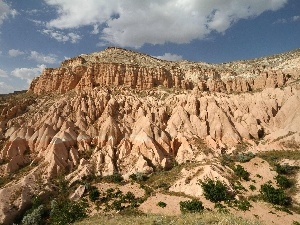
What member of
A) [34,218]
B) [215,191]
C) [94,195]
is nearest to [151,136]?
[94,195]

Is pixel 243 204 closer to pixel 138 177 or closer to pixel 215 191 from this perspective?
pixel 215 191

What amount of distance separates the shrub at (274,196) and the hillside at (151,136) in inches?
6.3

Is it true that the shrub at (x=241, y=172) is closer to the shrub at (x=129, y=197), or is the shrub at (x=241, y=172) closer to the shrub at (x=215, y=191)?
the shrub at (x=215, y=191)

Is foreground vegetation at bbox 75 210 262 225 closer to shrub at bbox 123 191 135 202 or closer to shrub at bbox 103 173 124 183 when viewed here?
shrub at bbox 123 191 135 202

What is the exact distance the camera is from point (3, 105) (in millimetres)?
61906

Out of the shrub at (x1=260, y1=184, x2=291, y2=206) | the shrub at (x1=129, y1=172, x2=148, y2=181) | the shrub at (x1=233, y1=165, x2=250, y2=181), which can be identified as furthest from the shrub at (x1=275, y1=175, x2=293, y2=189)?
the shrub at (x1=129, y1=172, x2=148, y2=181)

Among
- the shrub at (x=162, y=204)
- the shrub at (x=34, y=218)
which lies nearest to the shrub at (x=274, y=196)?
the shrub at (x=162, y=204)

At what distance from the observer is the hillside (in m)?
37.2

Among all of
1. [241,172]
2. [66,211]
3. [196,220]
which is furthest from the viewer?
[241,172]

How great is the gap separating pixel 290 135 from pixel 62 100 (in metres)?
43.9

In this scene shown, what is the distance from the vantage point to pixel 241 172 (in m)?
38.5

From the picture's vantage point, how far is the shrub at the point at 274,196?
3325cm

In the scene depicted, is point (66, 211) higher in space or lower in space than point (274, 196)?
lower

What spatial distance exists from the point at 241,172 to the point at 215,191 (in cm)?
611
